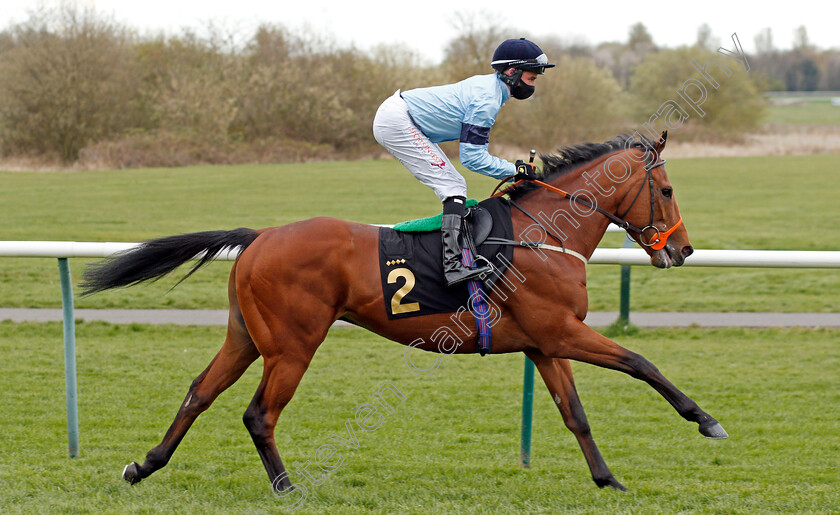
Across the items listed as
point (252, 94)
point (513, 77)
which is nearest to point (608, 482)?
point (513, 77)

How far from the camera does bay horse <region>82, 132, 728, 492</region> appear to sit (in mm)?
3633

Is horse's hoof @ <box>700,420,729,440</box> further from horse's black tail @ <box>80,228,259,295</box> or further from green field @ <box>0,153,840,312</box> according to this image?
green field @ <box>0,153,840,312</box>

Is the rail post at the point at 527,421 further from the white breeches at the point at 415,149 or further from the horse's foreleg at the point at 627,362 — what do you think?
the white breeches at the point at 415,149

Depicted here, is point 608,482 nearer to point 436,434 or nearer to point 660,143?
point 436,434

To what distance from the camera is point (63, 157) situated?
93.6ft

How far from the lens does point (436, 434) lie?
4605 mm

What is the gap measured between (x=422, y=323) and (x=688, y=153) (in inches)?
1287

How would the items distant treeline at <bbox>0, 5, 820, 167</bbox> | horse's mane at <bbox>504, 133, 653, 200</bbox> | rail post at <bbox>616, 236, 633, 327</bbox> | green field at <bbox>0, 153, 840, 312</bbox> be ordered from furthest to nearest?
distant treeline at <bbox>0, 5, 820, 167</bbox>
green field at <bbox>0, 153, 840, 312</bbox>
rail post at <bbox>616, 236, 633, 327</bbox>
horse's mane at <bbox>504, 133, 653, 200</bbox>

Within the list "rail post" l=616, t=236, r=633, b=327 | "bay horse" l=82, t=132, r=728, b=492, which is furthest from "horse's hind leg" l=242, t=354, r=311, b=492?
"rail post" l=616, t=236, r=633, b=327

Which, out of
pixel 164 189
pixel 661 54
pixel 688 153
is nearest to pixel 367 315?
pixel 164 189

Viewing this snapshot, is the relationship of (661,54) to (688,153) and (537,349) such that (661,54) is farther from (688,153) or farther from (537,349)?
(537,349)

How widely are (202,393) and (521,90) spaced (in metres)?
2.01

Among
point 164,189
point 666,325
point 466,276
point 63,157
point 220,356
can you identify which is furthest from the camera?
point 63,157

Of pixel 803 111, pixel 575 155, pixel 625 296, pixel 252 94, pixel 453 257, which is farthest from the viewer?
pixel 803 111
